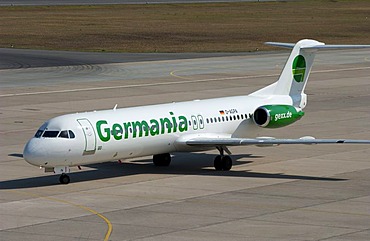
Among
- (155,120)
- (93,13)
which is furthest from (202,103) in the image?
(93,13)

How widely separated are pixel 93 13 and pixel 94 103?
82.6 meters

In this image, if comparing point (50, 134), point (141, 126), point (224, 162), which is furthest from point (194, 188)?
point (50, 134)

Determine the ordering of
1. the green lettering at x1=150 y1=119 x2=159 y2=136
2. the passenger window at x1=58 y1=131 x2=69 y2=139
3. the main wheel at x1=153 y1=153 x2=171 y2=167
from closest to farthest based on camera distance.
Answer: the passenger window at x1=58 y1=131 x2=69 y2=139
the green lettering at x1=150 y1=119 x2=159 y2=136
the main wheel at x1=153 y1=153 x2=171 y2=167

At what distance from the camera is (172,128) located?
123ft

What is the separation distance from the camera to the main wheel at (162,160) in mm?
39000

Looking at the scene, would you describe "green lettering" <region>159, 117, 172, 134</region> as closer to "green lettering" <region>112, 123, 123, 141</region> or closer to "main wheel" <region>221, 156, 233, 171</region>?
"green lettering" <region>112, 123, 123, 141</region>

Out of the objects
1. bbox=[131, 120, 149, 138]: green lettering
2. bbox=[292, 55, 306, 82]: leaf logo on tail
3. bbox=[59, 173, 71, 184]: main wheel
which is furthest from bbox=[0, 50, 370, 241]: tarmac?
bbox=[292, 55, 306, 82]: leaf logo on tail

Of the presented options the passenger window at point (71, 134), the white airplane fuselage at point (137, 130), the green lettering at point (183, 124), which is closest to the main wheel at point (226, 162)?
the white airplane fuselage at point (137, 130)

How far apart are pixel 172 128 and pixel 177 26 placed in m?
79.6

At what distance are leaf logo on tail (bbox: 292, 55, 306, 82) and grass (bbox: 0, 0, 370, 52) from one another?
49216mm

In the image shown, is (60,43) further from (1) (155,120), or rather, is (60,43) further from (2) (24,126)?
(1) (155,120)

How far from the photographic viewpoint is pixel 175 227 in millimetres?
28297

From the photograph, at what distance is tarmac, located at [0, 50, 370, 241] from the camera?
2811 centimetres

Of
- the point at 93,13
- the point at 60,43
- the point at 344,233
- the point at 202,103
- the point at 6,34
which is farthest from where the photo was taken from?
the point at 93,13
